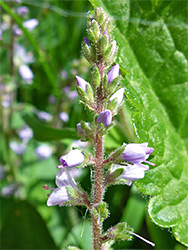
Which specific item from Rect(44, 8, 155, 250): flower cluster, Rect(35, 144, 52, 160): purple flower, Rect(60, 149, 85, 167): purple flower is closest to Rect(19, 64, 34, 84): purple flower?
Rect(35, 144, 52, 160): purple flower

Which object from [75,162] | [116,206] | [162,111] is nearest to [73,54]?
[116,206]

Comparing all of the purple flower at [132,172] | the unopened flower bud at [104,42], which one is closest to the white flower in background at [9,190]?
the purple flower at [132,172]

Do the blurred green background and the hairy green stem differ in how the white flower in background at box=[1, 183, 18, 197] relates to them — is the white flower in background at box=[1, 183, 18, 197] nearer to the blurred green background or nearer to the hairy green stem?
the blurred green background

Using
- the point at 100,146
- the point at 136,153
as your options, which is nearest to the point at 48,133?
the point at 100,146

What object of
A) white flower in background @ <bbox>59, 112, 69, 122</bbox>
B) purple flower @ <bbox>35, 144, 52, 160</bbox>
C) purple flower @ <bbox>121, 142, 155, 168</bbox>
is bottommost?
purple flower @ <bbox>35, 144, 52, 160</bbox>

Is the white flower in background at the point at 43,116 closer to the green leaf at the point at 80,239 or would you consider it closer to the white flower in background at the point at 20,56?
the white flower in background at the point at 20,56

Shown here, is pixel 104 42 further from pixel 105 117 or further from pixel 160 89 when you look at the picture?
pixel 160 89

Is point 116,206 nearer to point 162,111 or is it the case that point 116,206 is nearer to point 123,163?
point 162,111
